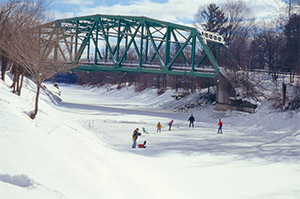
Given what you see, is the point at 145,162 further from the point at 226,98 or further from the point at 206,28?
the point at 206,28

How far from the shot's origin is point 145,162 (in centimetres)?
1537

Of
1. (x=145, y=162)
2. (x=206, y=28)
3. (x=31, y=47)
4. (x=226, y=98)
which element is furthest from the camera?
(x=206, y=28)

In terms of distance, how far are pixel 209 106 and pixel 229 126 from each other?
35.1ft

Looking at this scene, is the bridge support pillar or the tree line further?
the bridge support pillar

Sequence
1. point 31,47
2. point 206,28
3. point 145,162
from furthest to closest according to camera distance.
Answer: point 206,28 < point 31,47 < point 145,162

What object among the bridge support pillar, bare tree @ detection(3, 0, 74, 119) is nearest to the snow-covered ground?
bare tree @ detection(3, 0, 74, 119)

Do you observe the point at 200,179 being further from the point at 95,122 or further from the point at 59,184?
the point at 95,122

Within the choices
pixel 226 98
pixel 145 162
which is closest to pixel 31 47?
pixel 145 162

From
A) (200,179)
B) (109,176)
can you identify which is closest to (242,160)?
(200,179)

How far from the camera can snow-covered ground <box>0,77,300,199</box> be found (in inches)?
312

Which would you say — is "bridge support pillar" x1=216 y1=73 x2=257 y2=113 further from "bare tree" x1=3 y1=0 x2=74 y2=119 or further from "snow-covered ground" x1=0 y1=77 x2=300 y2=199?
"bare tree" x1=3 y1=0 x2=74 y2=119

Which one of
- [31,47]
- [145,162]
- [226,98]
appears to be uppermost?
[31,47]

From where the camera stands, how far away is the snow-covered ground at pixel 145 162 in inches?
312

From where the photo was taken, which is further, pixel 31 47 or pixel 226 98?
pixel 226 98
